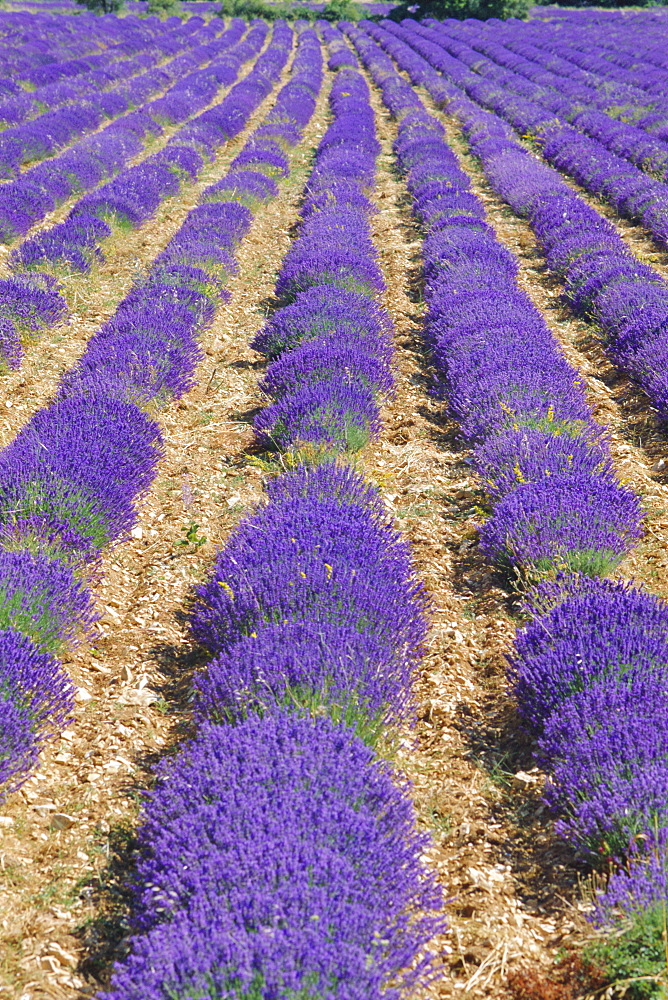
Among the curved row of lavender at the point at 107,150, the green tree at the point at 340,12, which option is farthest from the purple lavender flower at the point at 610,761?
the green tree at the point at 340,12

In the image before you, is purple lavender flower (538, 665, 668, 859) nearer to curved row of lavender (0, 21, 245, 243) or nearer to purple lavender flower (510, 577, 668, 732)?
purple lavender flower (510, 577, 668, 732)

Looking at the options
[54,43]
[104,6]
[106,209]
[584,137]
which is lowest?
[106,209]

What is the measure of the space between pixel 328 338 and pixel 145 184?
6.17 meters

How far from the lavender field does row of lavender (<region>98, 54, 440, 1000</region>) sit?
12 millimetres

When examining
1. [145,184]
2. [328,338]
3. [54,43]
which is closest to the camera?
[328,338]

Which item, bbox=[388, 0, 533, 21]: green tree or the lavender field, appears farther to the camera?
bbox=[388, 0, 533, 21]: green tree

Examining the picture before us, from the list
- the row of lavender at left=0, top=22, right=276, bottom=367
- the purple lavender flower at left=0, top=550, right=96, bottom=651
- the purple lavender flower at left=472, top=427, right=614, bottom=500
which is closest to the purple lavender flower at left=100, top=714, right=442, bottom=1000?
the purple lavender flower at left=0, top=550, right=96, bottom=651

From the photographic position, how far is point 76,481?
12.9 ft

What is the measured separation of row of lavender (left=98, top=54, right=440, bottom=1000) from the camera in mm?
1722

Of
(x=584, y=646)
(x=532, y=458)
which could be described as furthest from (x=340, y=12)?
(x=584, y=646)

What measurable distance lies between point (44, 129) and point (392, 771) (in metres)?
13.4

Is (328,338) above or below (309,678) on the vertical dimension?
above

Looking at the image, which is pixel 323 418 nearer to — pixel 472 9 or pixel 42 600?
pixel 42 600

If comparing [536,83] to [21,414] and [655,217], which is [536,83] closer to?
[655,217]
